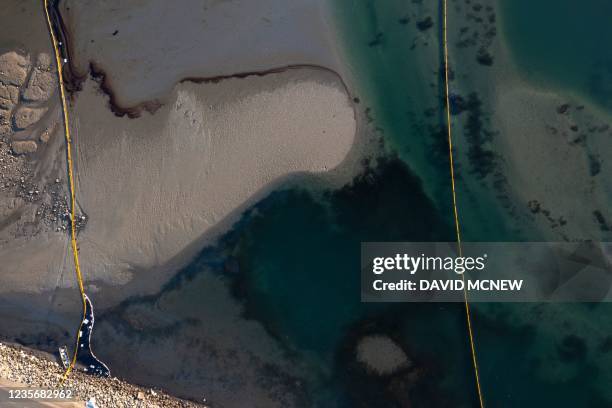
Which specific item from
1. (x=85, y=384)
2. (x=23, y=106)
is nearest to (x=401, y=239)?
(x=85, y=384)

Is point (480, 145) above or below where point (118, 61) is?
below

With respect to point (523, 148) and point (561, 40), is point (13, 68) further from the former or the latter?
point (561, 40)

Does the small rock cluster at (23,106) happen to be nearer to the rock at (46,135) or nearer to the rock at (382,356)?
the rock at (46,135)

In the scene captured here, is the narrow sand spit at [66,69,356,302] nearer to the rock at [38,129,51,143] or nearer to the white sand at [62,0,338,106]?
the white sand at [62,0,338,106]

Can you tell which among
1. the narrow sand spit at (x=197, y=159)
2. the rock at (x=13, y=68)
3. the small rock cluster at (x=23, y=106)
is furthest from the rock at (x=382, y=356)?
the rock at (x=13, y=68)

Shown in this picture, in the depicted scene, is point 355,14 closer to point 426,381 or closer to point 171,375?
point 426,381

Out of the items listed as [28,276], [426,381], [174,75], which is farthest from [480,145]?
[28,276]
